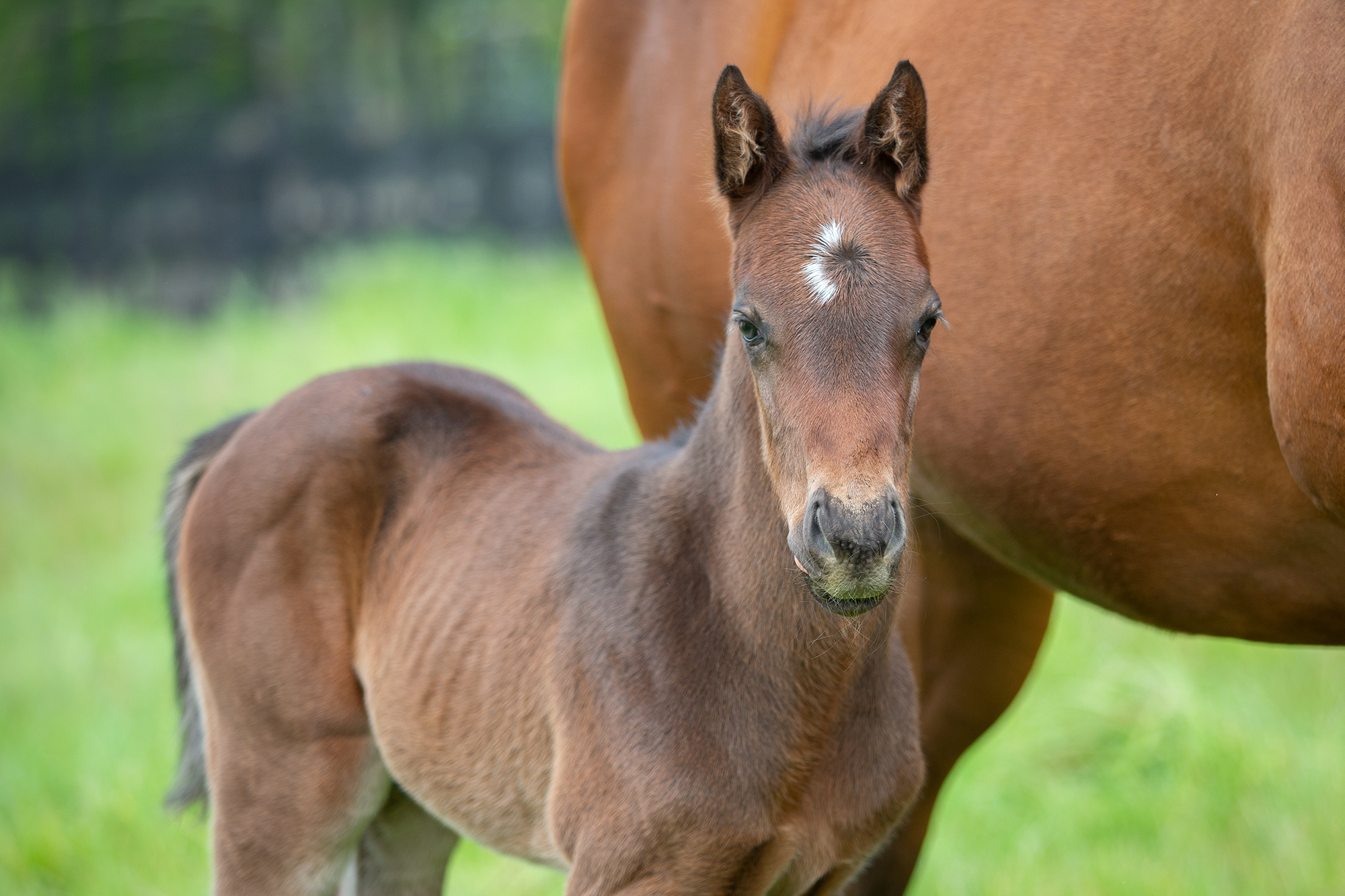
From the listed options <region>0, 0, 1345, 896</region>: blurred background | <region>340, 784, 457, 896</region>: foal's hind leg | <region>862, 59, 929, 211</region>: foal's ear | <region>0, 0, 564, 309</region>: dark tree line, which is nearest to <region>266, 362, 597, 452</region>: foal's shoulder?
<region>340, 784, 457, 896</region>: foal's hind leg

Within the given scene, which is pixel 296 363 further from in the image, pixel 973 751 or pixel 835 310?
pixel 835 310

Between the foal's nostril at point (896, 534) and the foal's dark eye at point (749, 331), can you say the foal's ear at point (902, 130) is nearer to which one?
the foal's dark eye at point (749, 331)

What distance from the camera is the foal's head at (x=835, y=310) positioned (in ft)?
5.30

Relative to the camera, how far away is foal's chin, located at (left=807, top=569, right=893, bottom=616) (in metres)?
1.61

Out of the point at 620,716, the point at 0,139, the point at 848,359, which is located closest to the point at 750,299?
the point at 848,359

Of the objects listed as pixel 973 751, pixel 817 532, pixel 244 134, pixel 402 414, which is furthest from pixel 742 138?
pixel 244 134

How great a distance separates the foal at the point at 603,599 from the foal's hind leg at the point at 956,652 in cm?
83

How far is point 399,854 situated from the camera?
9.31ft

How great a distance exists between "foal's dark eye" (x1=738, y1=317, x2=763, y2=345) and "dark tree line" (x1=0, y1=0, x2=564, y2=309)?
36.4ft

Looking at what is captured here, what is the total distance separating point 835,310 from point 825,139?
397 millimetres

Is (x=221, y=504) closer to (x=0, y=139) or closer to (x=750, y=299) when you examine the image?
(x=750, y=299)

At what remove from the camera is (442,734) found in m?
2.37

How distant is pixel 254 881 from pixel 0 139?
12.3 metres

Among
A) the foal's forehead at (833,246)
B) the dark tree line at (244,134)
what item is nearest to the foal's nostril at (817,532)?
the foal's forehead at (833,246)
